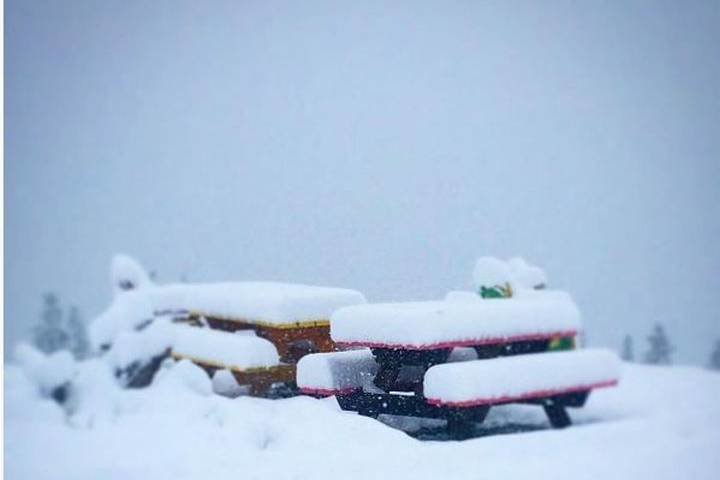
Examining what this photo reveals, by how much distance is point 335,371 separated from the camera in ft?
7.82

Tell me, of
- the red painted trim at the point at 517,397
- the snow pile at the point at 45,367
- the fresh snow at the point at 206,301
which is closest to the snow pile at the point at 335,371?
the fresh snow at the point at 206,301

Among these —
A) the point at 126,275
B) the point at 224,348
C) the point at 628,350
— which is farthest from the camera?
the point at 628,350

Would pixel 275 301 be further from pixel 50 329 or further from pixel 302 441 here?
pixel 50 329

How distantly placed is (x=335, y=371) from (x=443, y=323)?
0.43 metres

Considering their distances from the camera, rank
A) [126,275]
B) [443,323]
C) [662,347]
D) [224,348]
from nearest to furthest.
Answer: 1. [443,323]
2. [224,348]
3. [662,347]
4. [126,275]

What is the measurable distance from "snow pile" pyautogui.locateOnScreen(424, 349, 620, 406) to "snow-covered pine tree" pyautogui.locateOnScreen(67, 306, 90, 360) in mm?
1745

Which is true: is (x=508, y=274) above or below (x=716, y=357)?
above

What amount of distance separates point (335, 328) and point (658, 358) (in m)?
1.98

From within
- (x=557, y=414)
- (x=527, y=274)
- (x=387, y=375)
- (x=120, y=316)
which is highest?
(x=527, y=274)

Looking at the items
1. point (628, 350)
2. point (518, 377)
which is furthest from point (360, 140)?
point (628, 350)

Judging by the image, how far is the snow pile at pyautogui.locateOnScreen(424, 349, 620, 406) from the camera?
7.46 feet

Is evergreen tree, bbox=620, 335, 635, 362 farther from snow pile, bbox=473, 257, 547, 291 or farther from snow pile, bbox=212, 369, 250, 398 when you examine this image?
snow pile, bbox=212, 369, 250, 398

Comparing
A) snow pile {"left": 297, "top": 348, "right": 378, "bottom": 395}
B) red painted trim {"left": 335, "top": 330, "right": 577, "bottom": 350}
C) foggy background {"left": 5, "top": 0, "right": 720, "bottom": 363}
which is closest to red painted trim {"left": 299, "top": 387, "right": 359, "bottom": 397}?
snow pile {"left": 297, "top": 348, "right": 378, "bottom": 395}

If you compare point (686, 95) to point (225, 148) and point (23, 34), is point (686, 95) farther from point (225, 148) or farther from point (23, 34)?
point (23, 34)
